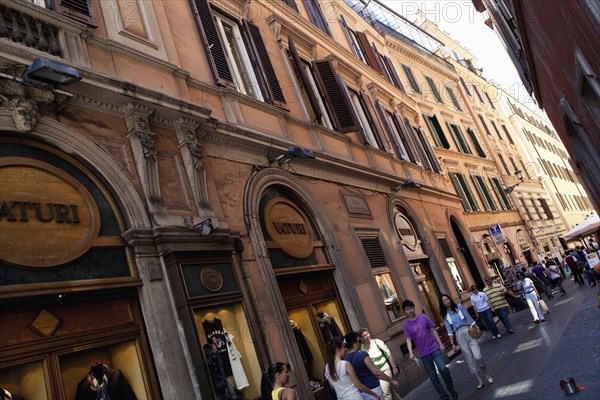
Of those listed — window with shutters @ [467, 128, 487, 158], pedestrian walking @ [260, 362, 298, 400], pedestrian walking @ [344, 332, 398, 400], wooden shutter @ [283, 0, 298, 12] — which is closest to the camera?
pedestrian walking @ [260, 362, 298, 400]

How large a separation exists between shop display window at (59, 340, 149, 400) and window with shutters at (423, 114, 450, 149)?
18.4 metres

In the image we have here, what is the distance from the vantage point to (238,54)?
989cm

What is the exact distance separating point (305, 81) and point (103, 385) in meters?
8.29

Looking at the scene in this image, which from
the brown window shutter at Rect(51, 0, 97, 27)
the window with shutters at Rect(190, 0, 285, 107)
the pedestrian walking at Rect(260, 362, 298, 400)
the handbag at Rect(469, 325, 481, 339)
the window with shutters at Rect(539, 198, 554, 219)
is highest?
the window with shutters at Rect(190, 0, 285, 107)

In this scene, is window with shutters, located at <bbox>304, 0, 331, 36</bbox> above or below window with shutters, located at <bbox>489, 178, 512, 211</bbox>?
above

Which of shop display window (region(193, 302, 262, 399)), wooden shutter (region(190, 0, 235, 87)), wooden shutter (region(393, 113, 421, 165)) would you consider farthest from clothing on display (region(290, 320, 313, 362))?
wooden shutter (region(393, 113, 421, 165))

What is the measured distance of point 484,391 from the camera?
6848 millimetres

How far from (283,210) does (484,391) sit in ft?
14.8

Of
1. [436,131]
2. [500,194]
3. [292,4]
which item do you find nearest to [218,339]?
[292,4]

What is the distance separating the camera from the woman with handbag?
286 inches

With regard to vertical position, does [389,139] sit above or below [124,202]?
above

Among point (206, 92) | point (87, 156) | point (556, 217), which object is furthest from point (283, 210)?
point (556, 217)

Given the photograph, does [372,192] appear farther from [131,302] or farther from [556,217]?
[556,217]

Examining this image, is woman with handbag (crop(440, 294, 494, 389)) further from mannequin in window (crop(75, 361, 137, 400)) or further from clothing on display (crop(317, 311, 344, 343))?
mannequin in window (crop(75, 361, 137, 400))
